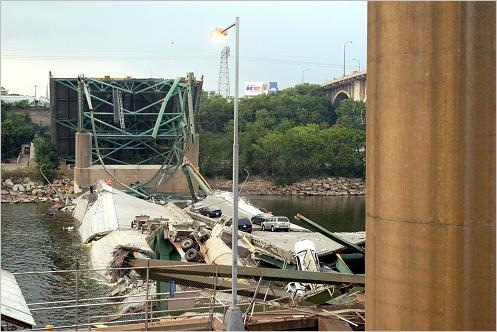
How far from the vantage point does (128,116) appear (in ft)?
220

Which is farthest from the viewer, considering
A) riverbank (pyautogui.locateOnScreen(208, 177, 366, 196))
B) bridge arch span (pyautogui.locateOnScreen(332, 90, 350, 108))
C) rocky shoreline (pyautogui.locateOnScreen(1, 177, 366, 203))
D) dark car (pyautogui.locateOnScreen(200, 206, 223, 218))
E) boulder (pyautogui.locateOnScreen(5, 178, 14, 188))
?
bridge arch span (pyautogui.locateOnScreen(332, 90, 350, 108))

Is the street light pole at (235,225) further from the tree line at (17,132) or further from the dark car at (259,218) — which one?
the tree line at (17,132)

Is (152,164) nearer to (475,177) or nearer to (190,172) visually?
(190,172)

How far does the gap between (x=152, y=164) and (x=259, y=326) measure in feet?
192

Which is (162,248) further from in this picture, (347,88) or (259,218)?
(347,88)

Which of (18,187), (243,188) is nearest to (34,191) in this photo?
(18,187)

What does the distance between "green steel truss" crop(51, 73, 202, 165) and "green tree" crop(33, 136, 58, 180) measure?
137cm

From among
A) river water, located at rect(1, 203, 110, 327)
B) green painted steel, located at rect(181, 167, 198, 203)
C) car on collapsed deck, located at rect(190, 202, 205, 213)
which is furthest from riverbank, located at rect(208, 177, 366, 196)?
river water, located at rect(1, 203, 110, 327)

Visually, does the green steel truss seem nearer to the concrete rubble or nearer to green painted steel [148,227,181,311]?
the concrete rubble

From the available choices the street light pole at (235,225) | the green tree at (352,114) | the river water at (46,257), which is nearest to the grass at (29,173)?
the river water at (46,257)

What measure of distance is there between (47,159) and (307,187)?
33.6 m

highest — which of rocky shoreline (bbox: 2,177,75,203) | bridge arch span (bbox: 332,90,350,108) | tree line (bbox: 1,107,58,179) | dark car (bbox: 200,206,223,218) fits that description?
bridge arch span (bbox: 332,90,350,108)

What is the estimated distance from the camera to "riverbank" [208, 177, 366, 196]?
259ft

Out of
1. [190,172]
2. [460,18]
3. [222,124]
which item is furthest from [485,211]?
[222,124]
